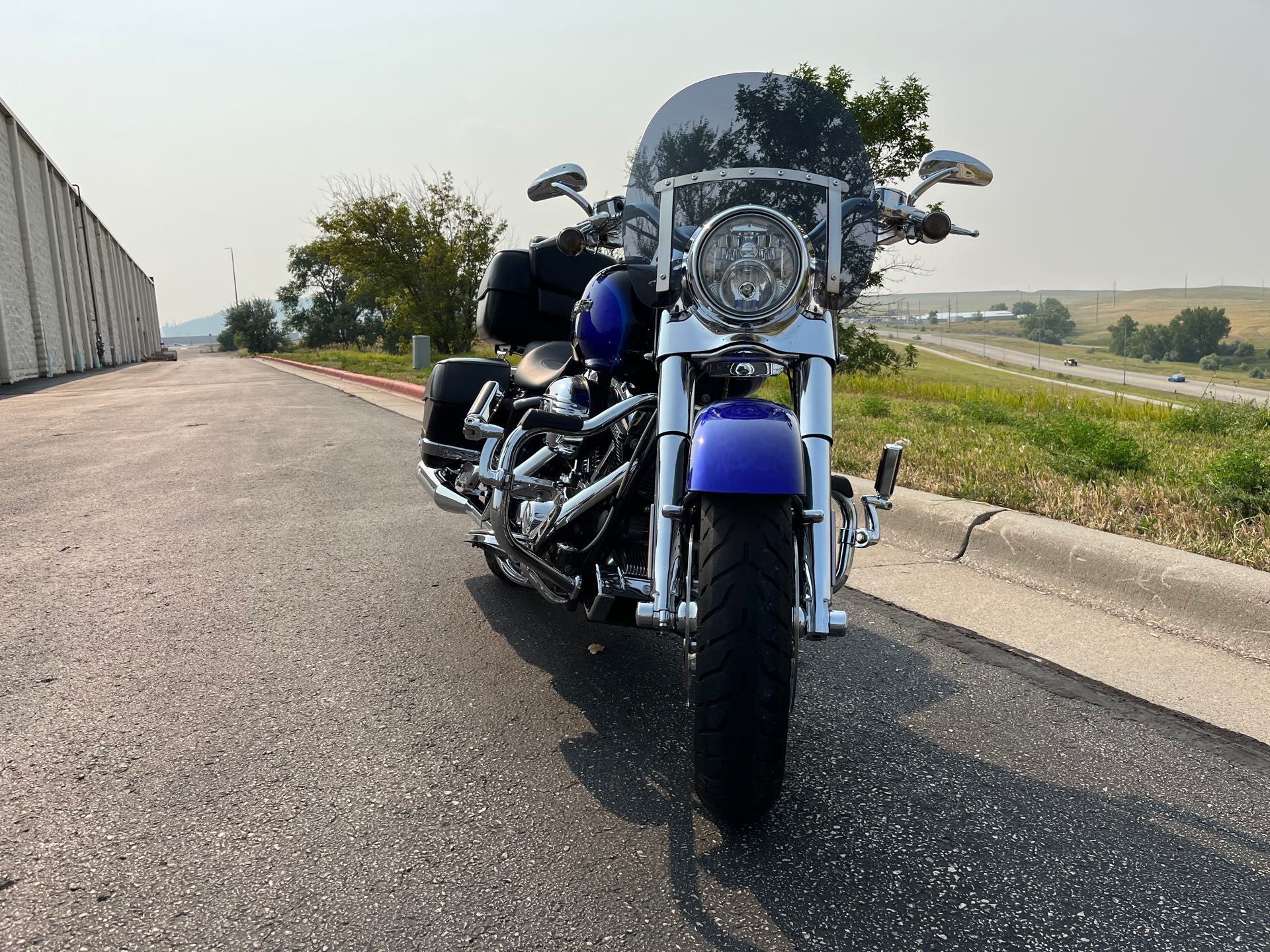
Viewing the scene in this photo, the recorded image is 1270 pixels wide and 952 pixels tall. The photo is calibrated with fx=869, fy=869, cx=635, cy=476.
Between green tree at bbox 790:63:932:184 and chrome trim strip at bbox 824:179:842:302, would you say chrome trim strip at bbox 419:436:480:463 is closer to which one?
chrome trim strip at bbox 824:179:842:302

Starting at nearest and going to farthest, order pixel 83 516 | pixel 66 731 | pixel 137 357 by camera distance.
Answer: pixel 66 731, pixel 83 516, pixel 137 357

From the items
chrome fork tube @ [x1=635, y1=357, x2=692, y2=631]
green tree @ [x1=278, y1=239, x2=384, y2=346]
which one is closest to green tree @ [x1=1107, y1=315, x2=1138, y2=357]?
green tree @ [x1=278, y1=239, x2=384, y2=346]

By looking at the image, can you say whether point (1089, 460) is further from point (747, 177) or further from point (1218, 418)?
point (747, 177)

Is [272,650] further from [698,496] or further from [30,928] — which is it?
[698,496]

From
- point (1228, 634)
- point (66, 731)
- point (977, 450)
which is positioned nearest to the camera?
point (66, 731)

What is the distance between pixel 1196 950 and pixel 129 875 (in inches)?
84.0

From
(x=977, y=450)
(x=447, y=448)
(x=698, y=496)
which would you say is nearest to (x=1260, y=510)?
(x=977, y=450)

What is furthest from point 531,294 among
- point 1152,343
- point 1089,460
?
point 1152,343

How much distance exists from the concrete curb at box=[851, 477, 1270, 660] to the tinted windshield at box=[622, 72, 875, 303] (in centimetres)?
176

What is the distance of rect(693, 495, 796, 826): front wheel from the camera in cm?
187

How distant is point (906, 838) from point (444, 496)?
87.6 inches

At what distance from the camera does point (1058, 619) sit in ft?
11.1

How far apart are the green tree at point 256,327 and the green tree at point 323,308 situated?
2.00m

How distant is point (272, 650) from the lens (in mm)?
3131
